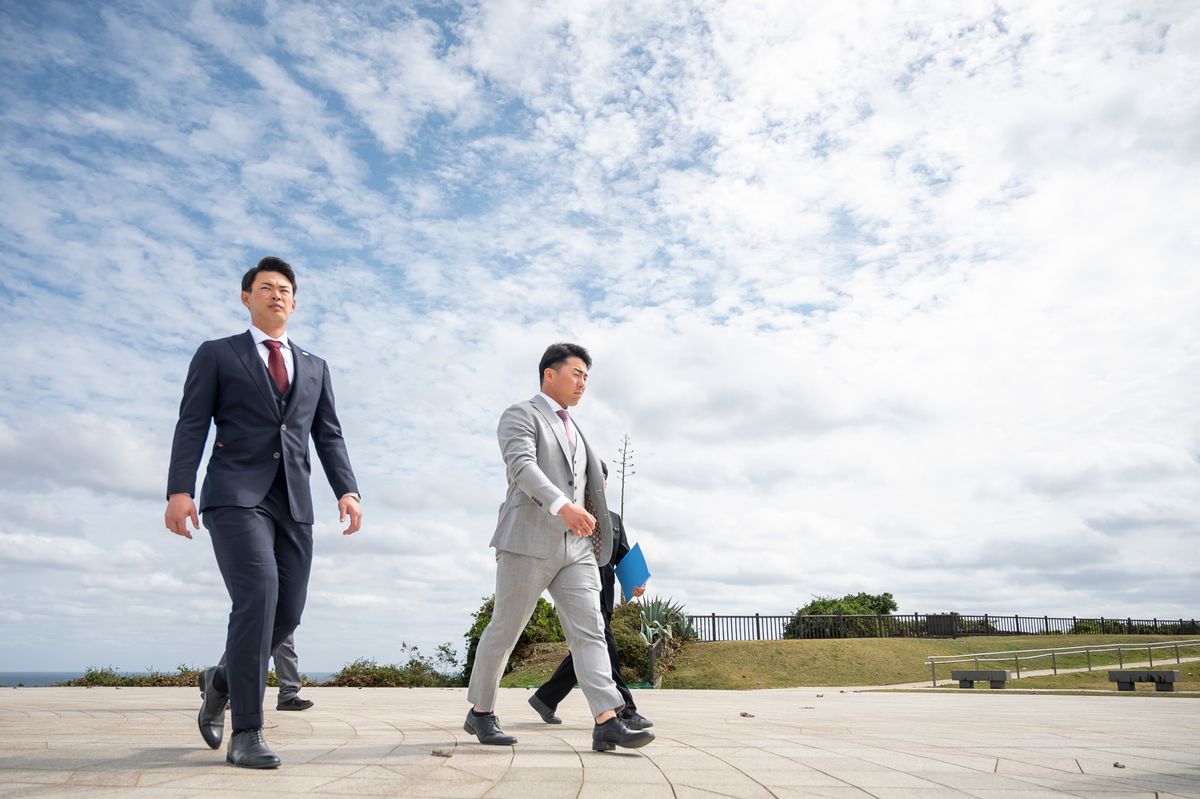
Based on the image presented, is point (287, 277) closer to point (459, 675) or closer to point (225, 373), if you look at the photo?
point (225, 373)

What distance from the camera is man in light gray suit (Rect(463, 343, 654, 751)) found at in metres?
4.40

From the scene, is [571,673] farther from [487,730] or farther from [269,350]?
[269,350]

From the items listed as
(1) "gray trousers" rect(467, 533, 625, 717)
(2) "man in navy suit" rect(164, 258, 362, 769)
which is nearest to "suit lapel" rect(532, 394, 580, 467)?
(1) "gray trousers" rect(467, 533, 625, 717)

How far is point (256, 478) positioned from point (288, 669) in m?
3.68

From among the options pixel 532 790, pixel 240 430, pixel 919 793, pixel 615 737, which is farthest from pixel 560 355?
A: pixel 919 793

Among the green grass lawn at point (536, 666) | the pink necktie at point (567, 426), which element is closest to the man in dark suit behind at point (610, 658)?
the pink necktie at point (567, 426)

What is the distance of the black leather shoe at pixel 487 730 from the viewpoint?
4.58 m

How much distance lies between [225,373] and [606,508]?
2.15 m

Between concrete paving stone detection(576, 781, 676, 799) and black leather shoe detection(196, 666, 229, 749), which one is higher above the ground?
black leather shoe detection(196, 666, 229, 749)

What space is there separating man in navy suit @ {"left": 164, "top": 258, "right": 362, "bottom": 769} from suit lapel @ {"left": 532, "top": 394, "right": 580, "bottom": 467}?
3.48ft

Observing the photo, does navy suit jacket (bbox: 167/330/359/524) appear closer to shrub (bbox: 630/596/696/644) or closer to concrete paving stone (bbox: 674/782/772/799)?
concrete paving stone (bbox: 674/782/772/799)

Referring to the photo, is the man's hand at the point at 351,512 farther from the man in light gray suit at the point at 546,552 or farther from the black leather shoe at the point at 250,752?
the black leather shoe at the point at 250,752

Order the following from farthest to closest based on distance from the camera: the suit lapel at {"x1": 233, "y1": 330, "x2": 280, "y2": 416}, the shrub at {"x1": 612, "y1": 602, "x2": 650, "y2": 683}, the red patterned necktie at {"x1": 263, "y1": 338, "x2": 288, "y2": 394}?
the shrub at {"x1": 612, "y1": 602, "x2": 650, "y2": 683} < the red patterned necktie at {"x1": 263, "y1": 338, "x2": 288, "y2": 394} < the suit lapel at {"x1": 233, "y1": 330, "x2": 280, "y2": 416}

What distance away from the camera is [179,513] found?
152 inches
